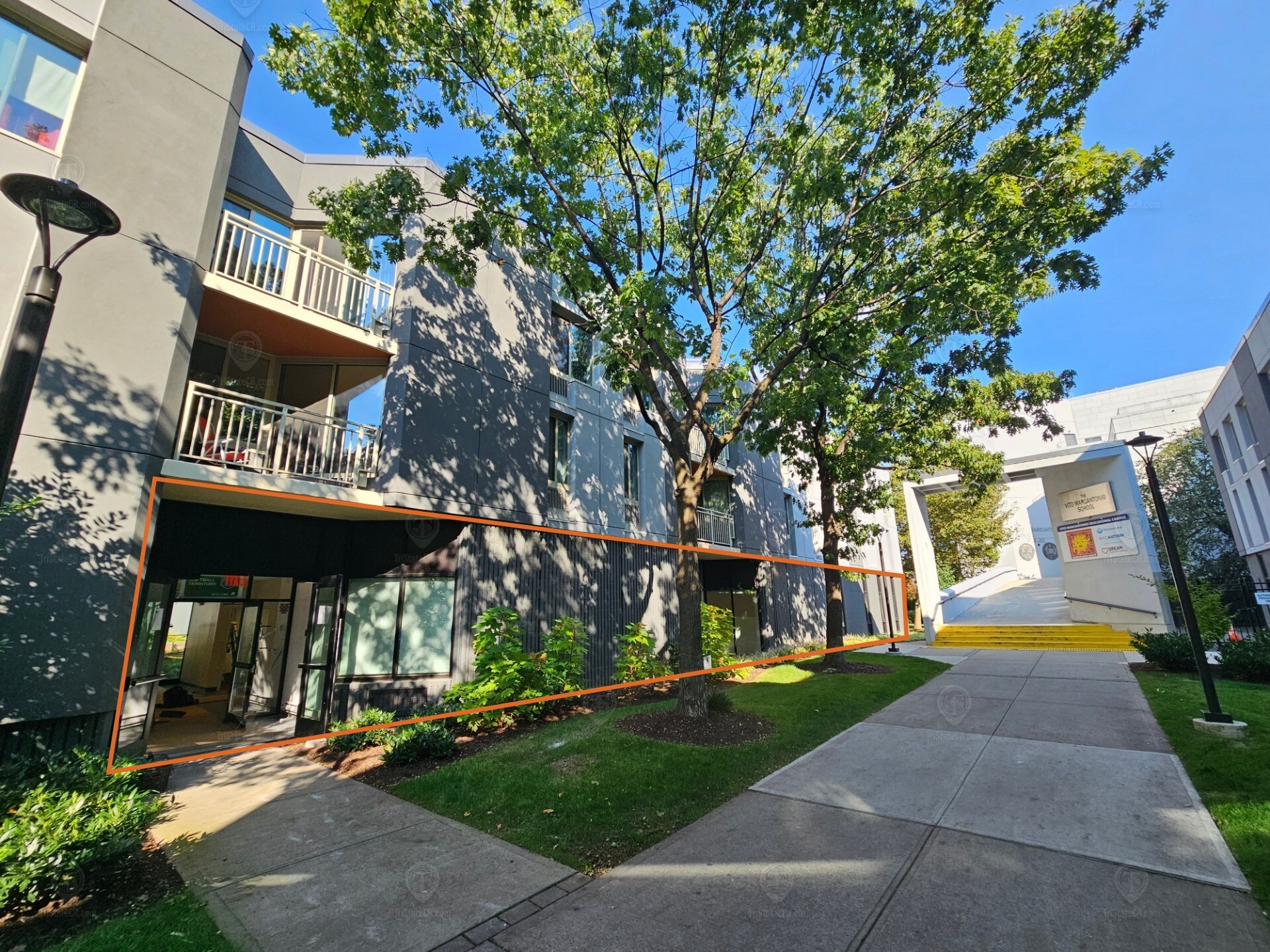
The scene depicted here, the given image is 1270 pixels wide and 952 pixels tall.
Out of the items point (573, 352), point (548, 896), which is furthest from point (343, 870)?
point (573, 352)

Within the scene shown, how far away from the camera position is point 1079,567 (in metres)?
18.9

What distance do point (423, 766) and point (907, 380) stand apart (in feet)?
40.1

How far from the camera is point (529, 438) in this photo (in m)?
12.0

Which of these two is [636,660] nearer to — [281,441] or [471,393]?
[471,393]

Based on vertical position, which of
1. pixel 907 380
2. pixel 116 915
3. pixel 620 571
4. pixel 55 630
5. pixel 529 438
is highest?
pixel 907 380

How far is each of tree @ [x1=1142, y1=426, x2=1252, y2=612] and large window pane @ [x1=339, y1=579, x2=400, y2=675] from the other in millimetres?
30615

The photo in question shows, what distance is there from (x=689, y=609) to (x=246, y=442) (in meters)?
7.80

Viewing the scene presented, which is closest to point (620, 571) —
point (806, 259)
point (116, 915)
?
point (806, 259)

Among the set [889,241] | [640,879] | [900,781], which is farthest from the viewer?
[889,241]

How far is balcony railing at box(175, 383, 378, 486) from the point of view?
8.45 metres

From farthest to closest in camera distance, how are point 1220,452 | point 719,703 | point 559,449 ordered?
point 1220,452, point 559,449, point 719,703

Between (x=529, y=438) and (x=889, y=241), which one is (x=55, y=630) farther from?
(x=889, y=241)

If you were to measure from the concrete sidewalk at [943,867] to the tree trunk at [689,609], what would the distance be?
6.21ft

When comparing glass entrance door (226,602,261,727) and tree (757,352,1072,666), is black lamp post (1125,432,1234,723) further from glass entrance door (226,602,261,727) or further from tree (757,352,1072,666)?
glass entrance door (226,602,261,727)
